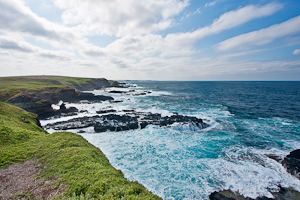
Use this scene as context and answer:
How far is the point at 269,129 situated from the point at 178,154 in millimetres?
20016

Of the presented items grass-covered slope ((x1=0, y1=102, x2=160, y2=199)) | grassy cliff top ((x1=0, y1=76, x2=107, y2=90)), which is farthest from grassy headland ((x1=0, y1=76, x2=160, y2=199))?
grassy cliff top ((x1=0, y1=76, x2=107, y2=90))

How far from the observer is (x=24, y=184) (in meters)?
6.37

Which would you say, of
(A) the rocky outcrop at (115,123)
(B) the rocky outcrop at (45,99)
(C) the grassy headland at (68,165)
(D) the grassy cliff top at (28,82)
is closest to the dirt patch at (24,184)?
(C) the grassy headland at (68,165)

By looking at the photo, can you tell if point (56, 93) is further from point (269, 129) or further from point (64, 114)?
point (269, 129)

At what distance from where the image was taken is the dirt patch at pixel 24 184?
5.73m

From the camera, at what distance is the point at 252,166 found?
12570mm

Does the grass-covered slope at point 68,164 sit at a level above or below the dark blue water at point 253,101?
above

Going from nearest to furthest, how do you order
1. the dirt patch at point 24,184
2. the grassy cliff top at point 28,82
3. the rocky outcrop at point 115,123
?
the dirt patch at point 24,184, the rocky outcrop at point 115,123, the grassy cliff top at point 28,82

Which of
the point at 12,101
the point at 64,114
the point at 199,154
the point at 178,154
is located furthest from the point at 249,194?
the point at 12,101

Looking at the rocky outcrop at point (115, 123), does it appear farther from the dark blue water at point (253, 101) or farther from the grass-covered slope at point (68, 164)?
the dark blue water at point (253, 101)

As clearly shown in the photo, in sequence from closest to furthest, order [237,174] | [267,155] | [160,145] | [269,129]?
[237,174], [267,155], [160,145], [269,129]

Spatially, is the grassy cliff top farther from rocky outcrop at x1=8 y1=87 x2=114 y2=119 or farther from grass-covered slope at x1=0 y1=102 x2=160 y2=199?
grass-covered slope at x1=0 y1=102 x2=160 y2=199

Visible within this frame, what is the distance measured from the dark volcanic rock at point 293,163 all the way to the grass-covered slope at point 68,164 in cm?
1462

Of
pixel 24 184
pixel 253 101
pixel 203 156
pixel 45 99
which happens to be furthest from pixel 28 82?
pixel 253 101
